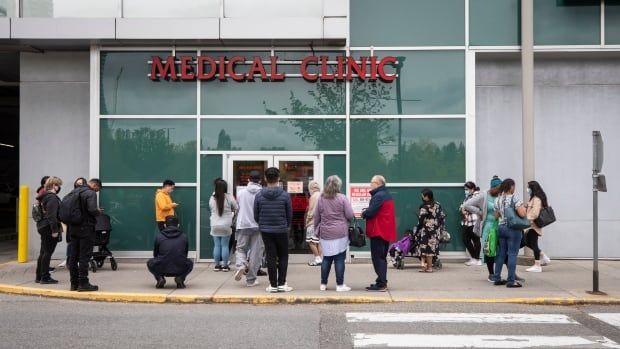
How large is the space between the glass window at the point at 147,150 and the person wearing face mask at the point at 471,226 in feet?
18.8

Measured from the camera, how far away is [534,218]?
38.3ft

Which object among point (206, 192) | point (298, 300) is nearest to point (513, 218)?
point (298, 300)

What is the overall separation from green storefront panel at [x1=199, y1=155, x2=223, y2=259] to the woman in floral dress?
444 cm

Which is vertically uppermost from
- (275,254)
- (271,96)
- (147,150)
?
(271,96)

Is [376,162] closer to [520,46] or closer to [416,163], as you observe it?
[416,163]

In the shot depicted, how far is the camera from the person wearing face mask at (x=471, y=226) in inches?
502

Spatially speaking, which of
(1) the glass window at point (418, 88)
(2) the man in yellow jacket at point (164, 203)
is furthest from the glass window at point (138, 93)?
(1) the glass window at point (418, 88)

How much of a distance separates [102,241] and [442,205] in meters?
7.02

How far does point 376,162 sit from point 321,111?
5.30 feet

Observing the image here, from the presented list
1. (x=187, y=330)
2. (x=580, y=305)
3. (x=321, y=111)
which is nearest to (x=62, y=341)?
(x=187, y=330)

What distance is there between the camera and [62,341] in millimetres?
7152

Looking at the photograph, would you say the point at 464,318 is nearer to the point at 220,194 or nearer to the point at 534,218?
the point at 534,218

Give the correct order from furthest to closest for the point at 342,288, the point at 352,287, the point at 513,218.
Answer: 1. the point at 352,287
2. the point at 513,218
3. the point at 342,288

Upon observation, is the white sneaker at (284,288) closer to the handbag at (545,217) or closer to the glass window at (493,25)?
the handbag at (545,217)
